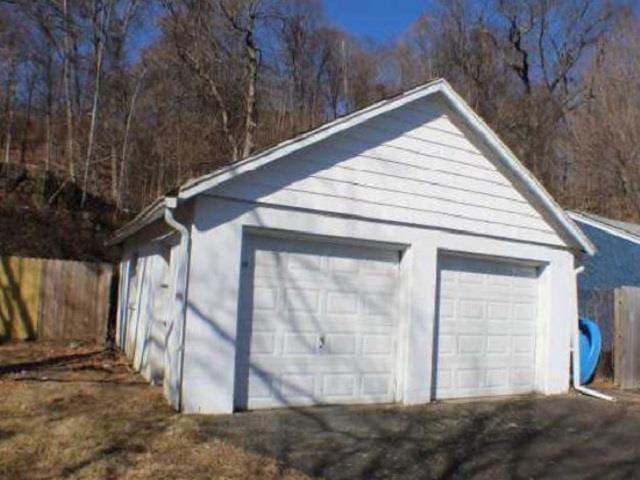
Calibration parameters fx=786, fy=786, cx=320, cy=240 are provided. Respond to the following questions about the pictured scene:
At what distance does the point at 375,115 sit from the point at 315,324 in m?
2.93

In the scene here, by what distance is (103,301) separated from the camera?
57.6 feet

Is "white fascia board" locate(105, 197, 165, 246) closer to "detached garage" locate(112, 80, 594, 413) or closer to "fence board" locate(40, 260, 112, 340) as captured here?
"detached garage" locate(112, 80, 594, 413)

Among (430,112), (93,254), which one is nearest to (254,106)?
(93,254)

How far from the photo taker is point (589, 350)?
46.1 ft

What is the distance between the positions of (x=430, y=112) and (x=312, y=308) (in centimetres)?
343

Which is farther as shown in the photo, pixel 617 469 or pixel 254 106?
pixel 254 106

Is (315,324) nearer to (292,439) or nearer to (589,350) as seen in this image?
(292,439)

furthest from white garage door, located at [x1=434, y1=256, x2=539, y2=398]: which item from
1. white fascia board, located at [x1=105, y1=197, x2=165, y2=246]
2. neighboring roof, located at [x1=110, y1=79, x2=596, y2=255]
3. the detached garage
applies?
white fascia board, located at [x1=105, y1=197, x2=165, y2=246]

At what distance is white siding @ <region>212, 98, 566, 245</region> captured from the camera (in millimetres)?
10031

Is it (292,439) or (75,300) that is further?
(75,300)

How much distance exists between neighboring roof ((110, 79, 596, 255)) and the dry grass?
2.48 meters

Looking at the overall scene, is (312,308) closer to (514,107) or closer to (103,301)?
(103,301)

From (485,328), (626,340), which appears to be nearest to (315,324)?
(485,328)

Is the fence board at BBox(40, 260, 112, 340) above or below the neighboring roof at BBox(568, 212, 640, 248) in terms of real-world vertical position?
below
